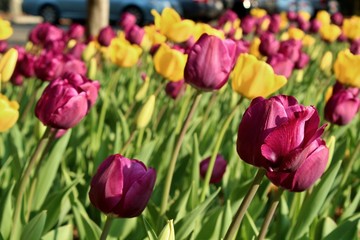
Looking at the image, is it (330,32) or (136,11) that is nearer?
(330,32)

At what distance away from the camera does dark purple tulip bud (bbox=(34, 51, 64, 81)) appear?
2.27m

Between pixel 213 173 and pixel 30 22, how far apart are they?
746 inches

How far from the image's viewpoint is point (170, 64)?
2256mm

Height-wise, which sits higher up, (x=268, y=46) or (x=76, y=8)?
(x=268, y=46)

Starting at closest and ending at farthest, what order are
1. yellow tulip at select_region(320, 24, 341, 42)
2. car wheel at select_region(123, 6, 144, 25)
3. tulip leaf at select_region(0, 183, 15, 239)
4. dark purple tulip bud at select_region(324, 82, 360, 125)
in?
tulip leaf at select_region(0, 183, 15, 239)
dark purple tulip bud at select_region(324, 82, 360, 125)
yellow tulip at select_region(320, 24, 341, 42)
car wheel at select_region(123, 6, 144, 25)

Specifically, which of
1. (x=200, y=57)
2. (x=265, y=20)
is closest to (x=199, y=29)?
(x=200, y=57)

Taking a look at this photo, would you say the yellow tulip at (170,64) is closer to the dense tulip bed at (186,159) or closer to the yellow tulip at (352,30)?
the dense tulip bed at (186,159)

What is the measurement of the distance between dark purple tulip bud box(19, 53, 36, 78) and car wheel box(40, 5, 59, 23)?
598 inches

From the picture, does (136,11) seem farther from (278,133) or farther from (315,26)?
(278,133)

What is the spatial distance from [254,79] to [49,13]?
16.3m

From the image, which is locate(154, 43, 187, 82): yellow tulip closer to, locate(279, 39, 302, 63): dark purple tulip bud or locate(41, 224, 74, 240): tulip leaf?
locate(279, 39, 302, 63): dark purple tulip bud

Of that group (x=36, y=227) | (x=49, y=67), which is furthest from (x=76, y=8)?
(x=36, y=227)

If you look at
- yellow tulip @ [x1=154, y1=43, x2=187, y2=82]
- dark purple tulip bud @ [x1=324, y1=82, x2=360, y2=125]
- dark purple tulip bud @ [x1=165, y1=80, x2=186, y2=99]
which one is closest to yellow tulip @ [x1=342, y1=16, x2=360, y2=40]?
dark purple tulip bud @ [x1=165, y1=80, x2=186, y2=99]

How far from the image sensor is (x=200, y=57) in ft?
5.31
